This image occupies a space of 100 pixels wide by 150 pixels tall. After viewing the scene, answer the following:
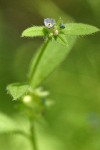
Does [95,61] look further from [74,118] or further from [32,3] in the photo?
[32,3]

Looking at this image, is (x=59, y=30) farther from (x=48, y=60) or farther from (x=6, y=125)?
(x=6, y=125)

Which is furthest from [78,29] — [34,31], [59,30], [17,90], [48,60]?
[48,60]

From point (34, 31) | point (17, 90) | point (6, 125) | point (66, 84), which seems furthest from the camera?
point (66, 84)

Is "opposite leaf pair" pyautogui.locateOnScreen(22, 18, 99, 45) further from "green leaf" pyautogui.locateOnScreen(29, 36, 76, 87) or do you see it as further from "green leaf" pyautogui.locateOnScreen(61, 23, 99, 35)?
"green leaf" pyautogui.locateOnScreen(29, 36, 76, 87)

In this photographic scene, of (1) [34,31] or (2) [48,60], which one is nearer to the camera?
(1) [34,31]

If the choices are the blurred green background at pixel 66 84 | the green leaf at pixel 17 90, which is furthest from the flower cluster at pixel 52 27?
the blurred green background at pixel 66 84

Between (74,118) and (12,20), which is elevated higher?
(12,20)

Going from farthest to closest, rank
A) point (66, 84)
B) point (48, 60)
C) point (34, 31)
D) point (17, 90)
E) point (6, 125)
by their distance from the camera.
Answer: point (66, 84) < point (48, 60) < point (6, 125) < point (17, 90) < point (34, 31)

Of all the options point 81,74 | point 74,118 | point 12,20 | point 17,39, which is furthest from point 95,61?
point 12,20
